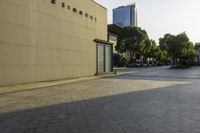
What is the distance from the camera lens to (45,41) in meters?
21.6

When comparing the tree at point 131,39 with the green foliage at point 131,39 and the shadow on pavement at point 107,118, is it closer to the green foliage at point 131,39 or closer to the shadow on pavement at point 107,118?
the green foliage at point 131,39

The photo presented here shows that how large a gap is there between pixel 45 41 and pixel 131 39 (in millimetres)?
55504

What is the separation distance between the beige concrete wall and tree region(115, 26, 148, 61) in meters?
45.1

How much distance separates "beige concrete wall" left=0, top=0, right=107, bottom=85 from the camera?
1783 cm

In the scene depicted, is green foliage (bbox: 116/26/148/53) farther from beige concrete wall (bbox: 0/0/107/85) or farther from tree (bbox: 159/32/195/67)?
beige concrete wall (bbox: 0/0/107/85)

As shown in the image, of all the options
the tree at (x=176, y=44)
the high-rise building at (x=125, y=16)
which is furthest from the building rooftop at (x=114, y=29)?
the high-rise building at (x=125, y=16)

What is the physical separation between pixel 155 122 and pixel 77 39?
1958 centimetres

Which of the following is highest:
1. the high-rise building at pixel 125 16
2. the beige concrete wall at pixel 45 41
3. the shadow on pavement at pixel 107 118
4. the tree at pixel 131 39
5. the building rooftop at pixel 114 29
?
the high-rise building at pixel 125 16

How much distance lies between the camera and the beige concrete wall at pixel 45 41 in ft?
58.5

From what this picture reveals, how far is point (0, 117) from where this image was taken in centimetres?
870

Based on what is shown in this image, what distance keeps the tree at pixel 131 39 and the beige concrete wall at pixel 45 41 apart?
45.1 meters

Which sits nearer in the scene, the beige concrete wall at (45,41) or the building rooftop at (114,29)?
the beige concrete wall at (45,41)

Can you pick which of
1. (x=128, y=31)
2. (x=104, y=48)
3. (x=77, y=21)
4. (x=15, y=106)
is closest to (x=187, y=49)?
(x=128, y=31)

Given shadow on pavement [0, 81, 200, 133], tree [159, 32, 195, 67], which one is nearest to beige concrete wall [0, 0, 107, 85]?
shadow on pavement [0, 81, 200, 133]
